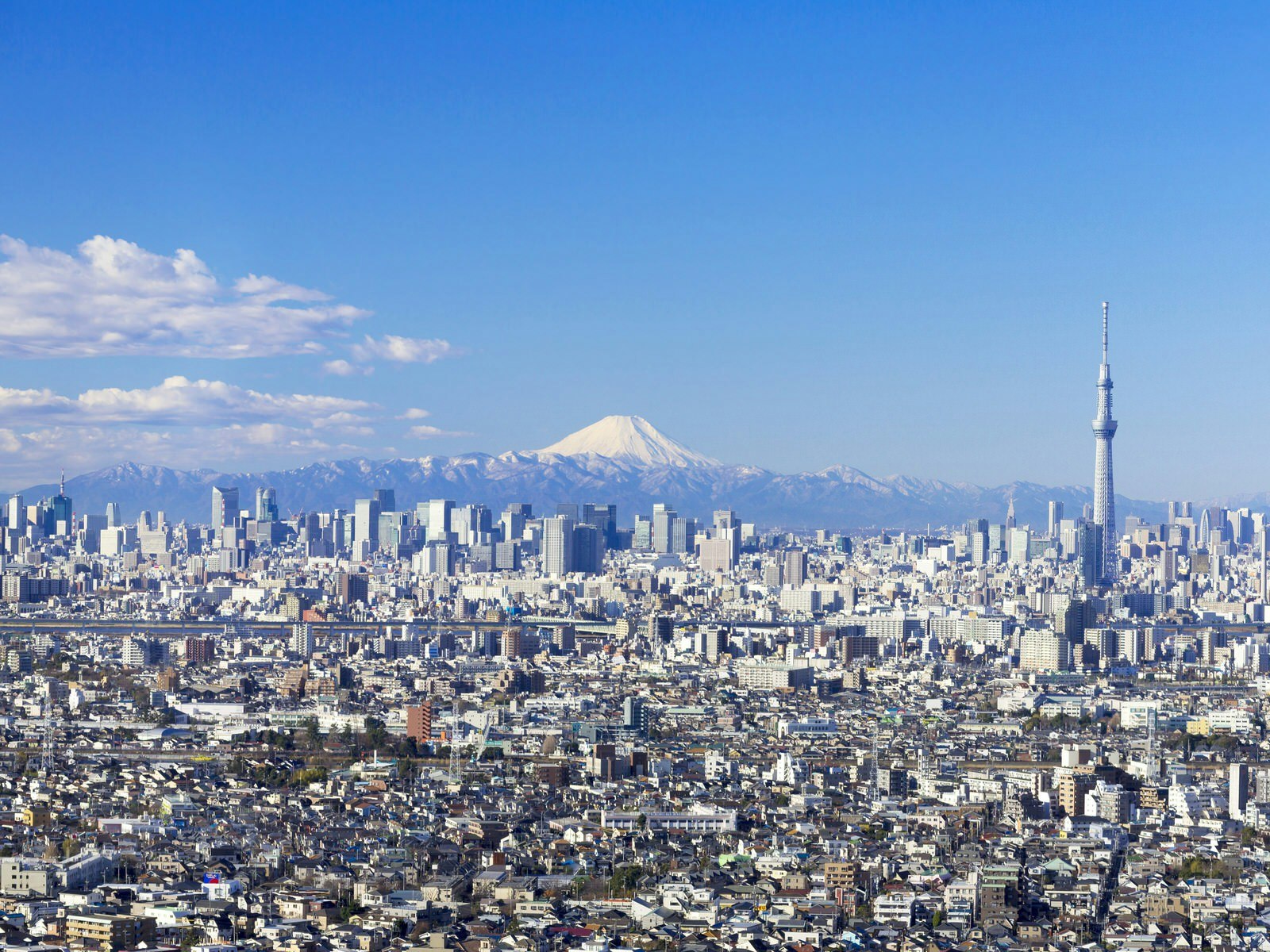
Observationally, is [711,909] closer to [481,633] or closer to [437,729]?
[437,729]

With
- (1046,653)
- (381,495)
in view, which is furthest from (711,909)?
(381,495)

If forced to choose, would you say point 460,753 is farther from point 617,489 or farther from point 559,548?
point 617,489

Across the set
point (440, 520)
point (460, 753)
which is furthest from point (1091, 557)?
point (460, 753)

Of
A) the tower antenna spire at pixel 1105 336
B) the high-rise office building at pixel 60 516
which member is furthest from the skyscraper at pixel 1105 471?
the high-rise office building at pixel 60 516

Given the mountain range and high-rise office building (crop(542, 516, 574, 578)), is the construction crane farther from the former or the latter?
the mountain range

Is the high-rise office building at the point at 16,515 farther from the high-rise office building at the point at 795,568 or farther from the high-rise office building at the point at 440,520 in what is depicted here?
the high-rise office building at the point at 795,568

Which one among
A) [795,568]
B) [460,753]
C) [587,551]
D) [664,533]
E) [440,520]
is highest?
[440,520]
